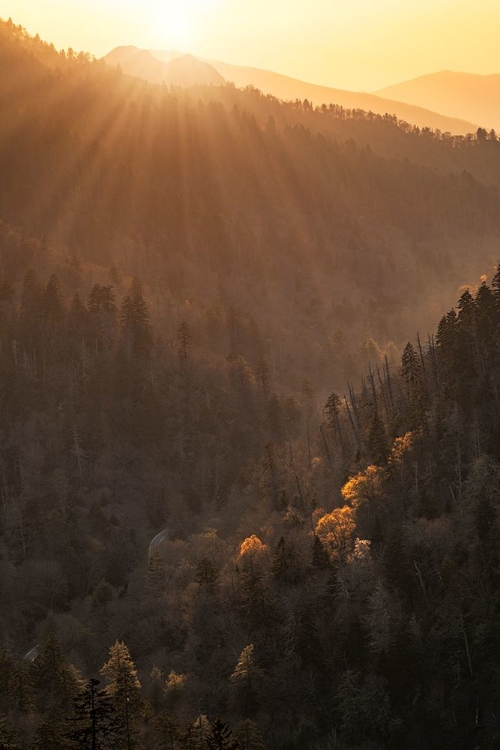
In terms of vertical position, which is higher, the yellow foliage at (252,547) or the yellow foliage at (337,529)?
the yellow foliage at (337,529)

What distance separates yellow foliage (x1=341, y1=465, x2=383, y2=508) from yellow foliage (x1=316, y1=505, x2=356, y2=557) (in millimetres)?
1777

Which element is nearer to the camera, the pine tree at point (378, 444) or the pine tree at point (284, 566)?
the pine tree at point (284, 566)

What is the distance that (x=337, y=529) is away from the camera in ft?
306

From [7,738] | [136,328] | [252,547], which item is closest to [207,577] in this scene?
[252,547]

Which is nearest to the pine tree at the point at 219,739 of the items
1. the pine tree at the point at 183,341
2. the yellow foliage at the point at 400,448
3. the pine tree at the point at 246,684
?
the pine tree at the point at 246,684

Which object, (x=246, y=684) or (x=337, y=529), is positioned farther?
(x=337, y=529)

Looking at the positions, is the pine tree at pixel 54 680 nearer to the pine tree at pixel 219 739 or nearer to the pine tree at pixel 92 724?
the pine tree at pixel 92 724

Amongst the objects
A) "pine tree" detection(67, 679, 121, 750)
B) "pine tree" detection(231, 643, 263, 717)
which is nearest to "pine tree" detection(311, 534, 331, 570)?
"pine tree" detection(231, 643, 263, 717)

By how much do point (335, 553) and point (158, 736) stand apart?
3094 cm

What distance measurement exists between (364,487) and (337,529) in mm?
7618

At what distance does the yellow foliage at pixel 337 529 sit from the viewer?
302 ft

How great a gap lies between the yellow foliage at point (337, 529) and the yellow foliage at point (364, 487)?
178 cm

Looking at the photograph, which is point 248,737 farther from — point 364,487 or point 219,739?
point 364,487

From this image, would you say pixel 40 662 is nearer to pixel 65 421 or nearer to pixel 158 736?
pixel 158 736
